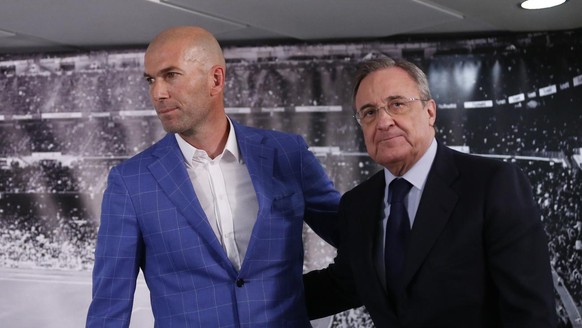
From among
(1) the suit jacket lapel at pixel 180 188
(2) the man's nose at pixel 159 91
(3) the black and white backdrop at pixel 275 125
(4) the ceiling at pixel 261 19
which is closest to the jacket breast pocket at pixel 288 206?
(1) the suit jacket lapel at pixel 180 188

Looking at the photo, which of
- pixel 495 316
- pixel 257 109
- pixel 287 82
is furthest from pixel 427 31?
pixel 495 316

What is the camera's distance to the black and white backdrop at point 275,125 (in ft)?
12.1

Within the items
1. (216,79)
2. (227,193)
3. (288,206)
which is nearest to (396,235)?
(288,206)

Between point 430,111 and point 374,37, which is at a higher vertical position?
point 374,37

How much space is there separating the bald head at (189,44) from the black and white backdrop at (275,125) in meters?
2.13

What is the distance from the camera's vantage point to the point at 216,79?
1.79m

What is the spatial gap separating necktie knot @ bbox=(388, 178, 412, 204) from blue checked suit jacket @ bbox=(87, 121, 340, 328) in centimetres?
37

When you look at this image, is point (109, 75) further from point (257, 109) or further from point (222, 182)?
point (222, 182)

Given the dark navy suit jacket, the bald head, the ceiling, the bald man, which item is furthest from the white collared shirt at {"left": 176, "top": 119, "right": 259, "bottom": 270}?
the ceiling

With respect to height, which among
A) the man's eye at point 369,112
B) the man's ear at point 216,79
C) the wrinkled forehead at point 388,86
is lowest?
the man's eye at point 369,112

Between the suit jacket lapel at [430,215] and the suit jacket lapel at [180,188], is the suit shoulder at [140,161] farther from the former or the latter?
the suit jacket lapel at [430,215]

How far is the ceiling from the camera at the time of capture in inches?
117

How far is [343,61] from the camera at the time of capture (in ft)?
12.6

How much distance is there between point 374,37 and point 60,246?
8.08 feet
